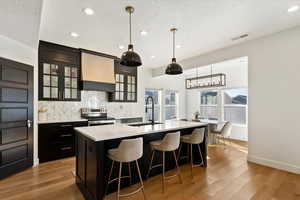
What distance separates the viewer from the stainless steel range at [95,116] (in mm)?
4171

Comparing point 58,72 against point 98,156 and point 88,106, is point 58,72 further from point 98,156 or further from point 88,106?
point 98,156

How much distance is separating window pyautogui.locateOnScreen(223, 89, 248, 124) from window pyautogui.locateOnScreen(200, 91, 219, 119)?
427 mm

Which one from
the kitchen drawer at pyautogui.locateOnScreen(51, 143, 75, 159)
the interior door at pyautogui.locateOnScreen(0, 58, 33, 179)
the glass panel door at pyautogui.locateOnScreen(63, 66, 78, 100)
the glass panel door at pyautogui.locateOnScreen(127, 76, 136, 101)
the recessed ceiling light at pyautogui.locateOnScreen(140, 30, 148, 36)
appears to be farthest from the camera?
the glass panel door at pyautogui.locateOnScreen(127, 76, 136, 101)

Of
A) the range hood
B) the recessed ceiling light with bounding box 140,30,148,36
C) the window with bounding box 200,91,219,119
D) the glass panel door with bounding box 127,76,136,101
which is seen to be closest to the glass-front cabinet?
the range hood

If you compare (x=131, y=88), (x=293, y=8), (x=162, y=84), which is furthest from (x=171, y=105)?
(x=293, y=8)

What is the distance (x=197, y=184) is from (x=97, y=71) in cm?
380

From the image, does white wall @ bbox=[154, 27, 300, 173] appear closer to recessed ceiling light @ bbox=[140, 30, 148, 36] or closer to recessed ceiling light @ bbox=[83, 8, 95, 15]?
recessed ceiling light @ bbox=[140, 30, 148, 36]

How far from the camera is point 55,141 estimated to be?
3.68m

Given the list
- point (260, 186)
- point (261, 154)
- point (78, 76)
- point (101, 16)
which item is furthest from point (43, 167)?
point (261, 154)

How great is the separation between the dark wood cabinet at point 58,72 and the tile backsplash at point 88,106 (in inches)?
6.8

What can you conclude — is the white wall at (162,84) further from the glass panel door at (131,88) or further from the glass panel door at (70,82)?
the glass panel door at (70,82)

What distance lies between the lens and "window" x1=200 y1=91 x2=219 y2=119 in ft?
21.5

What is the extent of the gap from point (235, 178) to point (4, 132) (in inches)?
173

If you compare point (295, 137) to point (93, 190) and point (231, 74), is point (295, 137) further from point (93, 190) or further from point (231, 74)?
point (93, 190)
